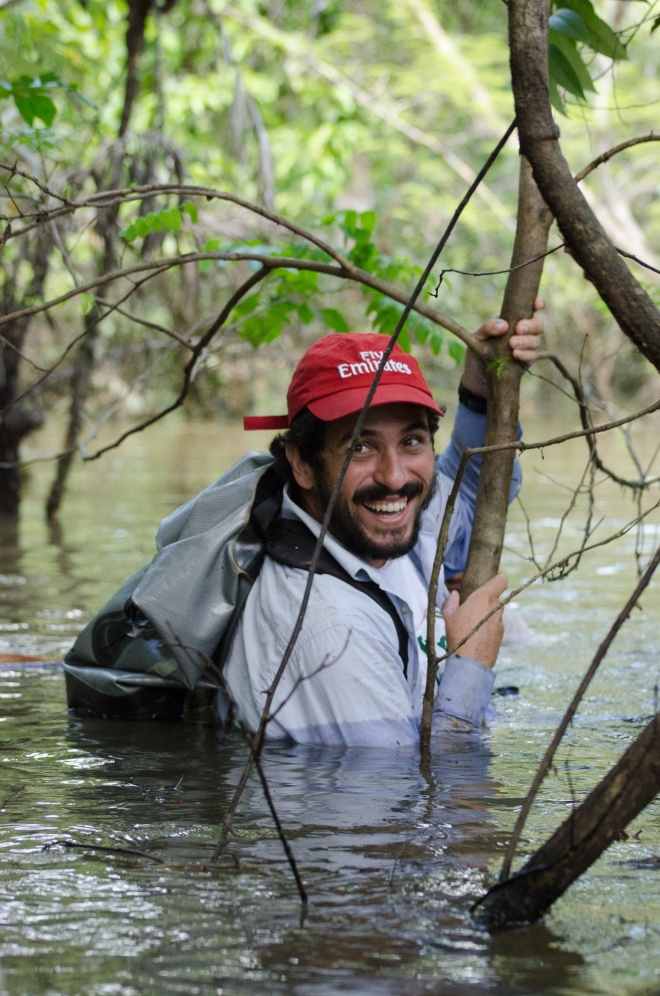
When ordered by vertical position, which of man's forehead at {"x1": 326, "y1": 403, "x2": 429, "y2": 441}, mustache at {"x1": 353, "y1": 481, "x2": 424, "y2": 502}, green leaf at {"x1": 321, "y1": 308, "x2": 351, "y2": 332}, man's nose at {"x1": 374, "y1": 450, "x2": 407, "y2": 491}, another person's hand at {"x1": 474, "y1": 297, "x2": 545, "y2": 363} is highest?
green leaf at {"x1": 321, "y1": 308, "x2": 351, "y2": 332}

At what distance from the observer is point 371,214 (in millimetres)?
4879

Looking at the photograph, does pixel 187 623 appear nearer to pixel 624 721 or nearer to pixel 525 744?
pixel 525 744

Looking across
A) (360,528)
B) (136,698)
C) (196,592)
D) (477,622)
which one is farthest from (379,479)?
(136,698)

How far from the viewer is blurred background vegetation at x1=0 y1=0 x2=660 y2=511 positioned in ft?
17.0

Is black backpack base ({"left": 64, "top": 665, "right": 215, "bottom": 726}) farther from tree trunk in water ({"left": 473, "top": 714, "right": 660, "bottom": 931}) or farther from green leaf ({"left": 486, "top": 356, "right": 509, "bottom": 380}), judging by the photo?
tree trunk in water ({"left": 473, "top": 714, "right": 660, "bottom": 931})

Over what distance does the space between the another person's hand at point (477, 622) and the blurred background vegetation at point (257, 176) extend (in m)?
0.74

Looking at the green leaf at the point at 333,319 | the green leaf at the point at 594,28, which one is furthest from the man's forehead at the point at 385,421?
the green leaf at the point at 333,319

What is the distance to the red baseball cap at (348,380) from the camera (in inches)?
144

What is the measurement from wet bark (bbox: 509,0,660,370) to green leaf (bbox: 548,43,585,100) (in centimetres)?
94

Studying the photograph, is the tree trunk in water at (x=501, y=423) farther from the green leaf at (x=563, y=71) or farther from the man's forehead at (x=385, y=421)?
the green leaf at (x=563, y=71)

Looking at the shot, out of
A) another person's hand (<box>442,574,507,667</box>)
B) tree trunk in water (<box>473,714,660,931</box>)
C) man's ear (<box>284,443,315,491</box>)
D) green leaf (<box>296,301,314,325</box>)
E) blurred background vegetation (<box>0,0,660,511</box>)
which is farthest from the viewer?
blurred background vegetation (<box>0,0,660,511</box>)

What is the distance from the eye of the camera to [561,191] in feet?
7.59

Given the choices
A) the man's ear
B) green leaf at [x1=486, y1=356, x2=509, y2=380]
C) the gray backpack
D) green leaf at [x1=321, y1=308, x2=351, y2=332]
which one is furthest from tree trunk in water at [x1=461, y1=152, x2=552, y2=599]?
green leaf at [x1=321, y1=308, x2=351, y2=332]

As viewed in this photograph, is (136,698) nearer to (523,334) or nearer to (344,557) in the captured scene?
(344,557)
